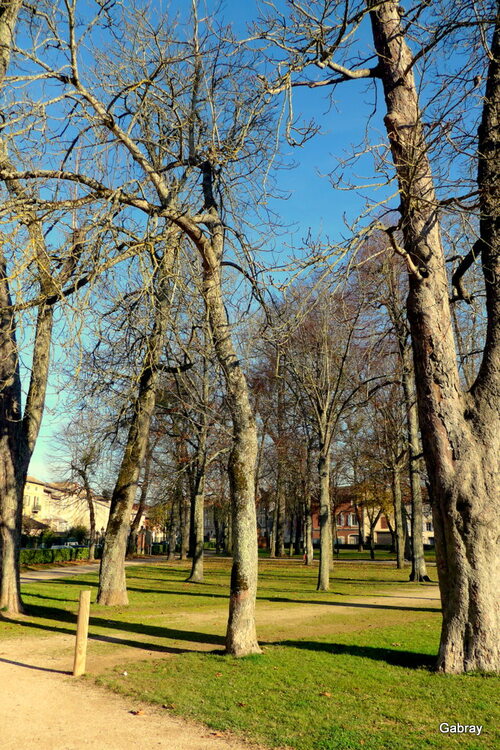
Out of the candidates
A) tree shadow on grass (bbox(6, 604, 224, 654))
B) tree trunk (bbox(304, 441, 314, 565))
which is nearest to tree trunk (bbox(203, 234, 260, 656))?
tree shadow on grass (bbox(6, 604, 224, 654))

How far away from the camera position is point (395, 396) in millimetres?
29062

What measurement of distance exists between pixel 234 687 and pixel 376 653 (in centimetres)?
284

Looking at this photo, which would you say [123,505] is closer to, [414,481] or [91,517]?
[414,481]

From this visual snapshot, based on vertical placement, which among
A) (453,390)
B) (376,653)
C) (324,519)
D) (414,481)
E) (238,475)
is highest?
(453,390)

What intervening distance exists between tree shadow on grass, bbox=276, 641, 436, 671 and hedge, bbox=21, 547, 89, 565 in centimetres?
2516

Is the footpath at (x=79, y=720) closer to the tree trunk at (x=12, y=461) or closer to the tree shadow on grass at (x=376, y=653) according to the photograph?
the tree shadow on grass at (x=376, y=653)

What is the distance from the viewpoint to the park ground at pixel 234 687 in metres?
5.46

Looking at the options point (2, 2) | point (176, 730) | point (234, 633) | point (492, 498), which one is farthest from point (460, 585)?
point (2, 2)

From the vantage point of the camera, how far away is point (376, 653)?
899 centimetres

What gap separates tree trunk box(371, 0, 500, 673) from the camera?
7.43 m

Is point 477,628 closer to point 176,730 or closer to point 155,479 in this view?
point 176,730

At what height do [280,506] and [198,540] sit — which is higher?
[280,506]

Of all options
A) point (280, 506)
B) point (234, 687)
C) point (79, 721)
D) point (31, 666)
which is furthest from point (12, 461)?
point (280, 506)

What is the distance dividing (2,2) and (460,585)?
1233 centimetres
